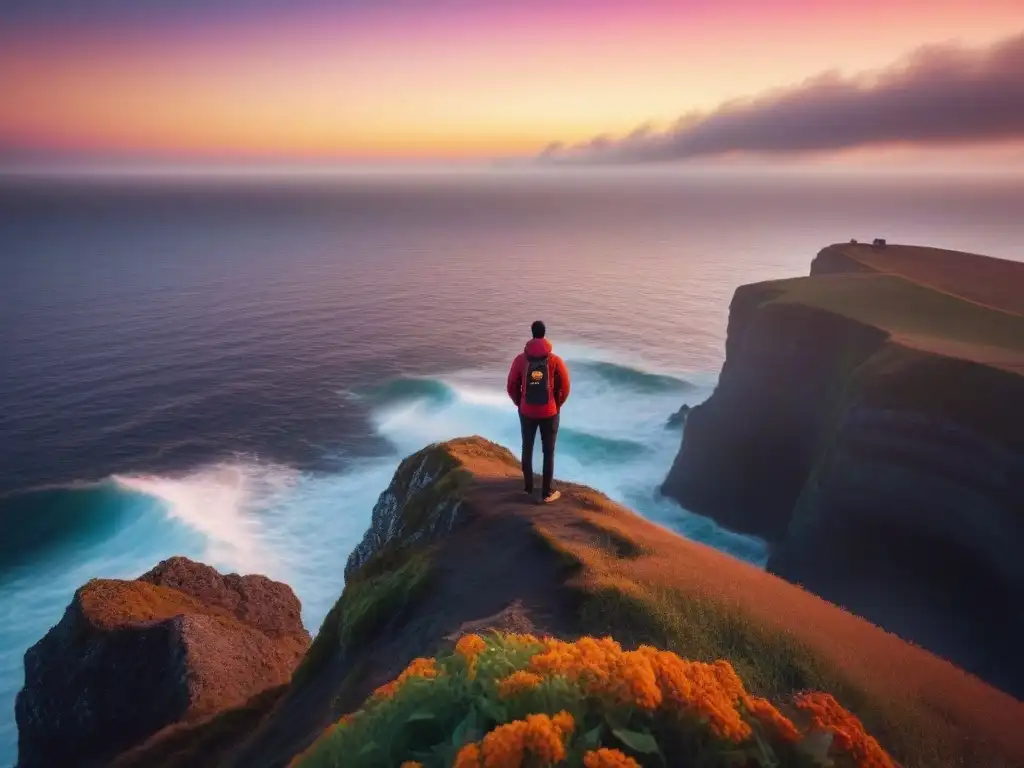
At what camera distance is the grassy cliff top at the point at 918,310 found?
30.4 metres

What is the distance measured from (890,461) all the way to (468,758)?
2824 cm

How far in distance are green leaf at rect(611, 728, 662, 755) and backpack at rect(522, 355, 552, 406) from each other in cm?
829

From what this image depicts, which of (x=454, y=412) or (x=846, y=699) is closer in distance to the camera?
(x=846, y=699)

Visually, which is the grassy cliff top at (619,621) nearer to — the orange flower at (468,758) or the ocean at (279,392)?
the orange flower at (468,758)

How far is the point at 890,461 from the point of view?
91.0 ft

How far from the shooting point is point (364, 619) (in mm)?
13164

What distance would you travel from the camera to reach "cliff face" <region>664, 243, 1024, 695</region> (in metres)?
24.6

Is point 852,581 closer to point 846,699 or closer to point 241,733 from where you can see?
point 846,699

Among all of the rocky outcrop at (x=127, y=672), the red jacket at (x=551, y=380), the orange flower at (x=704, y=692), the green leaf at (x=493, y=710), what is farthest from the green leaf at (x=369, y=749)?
the rocky outcrop at (x=127, y=672)

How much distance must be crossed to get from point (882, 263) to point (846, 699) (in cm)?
5208

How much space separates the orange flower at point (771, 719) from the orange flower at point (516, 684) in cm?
198

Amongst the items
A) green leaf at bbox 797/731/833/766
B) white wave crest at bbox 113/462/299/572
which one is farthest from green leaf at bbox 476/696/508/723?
white wave crest at bbox 113/462/299/572

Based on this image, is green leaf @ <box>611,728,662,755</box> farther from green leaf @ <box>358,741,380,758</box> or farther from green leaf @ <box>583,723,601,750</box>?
green leaf @ <box>358,741,380,758</box>

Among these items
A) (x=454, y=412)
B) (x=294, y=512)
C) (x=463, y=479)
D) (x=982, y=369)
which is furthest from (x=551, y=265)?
(x=463, y=479)
